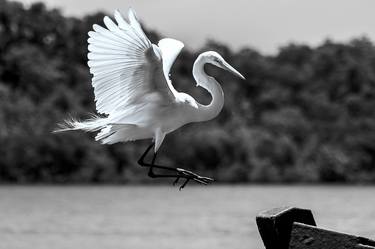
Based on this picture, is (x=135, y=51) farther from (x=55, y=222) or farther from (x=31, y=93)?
(x=31, y=93)

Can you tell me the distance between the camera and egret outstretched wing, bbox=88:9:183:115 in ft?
27.9

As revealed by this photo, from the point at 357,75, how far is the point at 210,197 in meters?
23.2

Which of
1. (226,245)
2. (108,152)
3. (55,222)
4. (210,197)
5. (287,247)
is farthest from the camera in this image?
(210,197)

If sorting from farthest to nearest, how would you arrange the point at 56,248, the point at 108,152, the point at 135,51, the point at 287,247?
the point at 108,152, the point at 56,248, the point at 135,51, the point at 287,247

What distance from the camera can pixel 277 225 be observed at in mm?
6613

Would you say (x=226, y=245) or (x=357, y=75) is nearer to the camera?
(x=226, y=245)

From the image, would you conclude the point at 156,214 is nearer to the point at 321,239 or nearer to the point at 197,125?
the point at 197,125

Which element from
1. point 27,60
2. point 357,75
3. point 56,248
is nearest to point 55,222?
point 56,248

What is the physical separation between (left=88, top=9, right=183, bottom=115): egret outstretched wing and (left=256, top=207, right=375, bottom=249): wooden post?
2543 millimetres

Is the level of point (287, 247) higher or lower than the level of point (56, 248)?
higher

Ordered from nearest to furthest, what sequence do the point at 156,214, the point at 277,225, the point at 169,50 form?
the point at 277,225 < the point at 169,50 < the point at 156,214

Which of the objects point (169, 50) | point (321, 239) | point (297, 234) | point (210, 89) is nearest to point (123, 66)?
point (210, 89)

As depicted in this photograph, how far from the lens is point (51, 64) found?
8288cm

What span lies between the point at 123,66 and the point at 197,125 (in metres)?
75.3
